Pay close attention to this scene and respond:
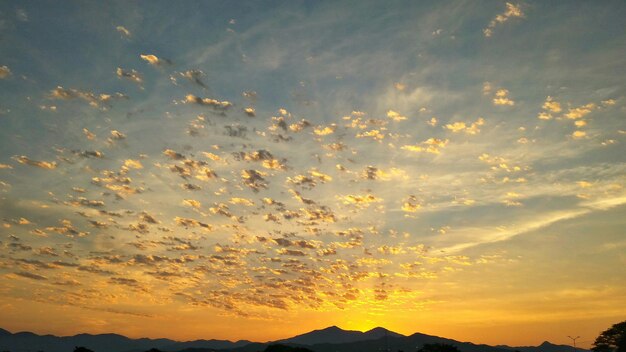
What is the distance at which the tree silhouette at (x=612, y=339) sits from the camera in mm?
120169

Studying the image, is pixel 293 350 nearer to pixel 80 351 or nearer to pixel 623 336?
pixel 80 351

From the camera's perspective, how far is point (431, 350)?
127875mm

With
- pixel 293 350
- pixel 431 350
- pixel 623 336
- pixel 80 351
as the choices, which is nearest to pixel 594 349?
pixel 623 336

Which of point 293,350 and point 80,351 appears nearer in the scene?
point 80,351

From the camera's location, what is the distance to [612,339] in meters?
124

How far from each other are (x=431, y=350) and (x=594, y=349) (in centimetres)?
4547

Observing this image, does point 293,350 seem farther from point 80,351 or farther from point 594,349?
point 594,349

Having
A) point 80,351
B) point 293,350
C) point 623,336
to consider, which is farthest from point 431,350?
point 80,351

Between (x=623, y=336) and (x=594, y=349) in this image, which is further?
(x=594, y=349)

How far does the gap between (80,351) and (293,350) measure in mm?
57189

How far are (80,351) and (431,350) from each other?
93940 mm

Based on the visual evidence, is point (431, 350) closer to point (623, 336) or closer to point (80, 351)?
point (623, 336)

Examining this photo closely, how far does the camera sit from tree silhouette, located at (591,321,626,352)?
120169mm

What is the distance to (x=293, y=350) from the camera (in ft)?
444
